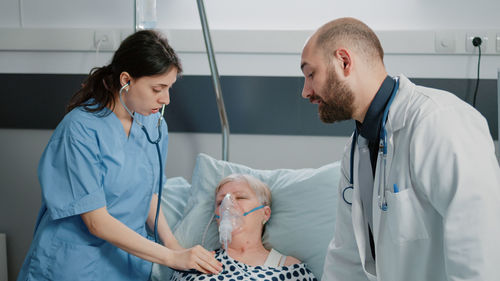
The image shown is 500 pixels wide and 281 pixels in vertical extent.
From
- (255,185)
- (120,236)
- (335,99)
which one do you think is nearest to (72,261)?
(120,236)

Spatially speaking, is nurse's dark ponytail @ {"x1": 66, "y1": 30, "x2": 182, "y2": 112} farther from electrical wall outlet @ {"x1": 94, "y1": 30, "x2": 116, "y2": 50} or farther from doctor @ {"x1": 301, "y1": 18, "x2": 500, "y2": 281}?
electrical wall outlet @ {"x1": 94, "y1": 30, "x2": 116, "y2": 50}

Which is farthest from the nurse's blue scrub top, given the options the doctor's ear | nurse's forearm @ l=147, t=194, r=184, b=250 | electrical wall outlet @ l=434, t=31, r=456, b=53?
electrical wall outlet @ l=434, t=31, r=456, b=53

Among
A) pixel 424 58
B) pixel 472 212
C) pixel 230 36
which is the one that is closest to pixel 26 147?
pixel 230 36

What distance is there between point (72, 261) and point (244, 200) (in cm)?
72

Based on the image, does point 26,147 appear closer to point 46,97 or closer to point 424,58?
point 46,97

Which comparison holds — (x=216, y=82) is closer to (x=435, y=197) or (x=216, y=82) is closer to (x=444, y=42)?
(x=444, y=42)

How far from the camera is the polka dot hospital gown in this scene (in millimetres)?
1715

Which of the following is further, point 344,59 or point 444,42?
point 444,42

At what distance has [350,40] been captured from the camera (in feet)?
4.48

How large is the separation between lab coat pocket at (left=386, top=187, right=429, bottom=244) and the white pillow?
2.22 ft

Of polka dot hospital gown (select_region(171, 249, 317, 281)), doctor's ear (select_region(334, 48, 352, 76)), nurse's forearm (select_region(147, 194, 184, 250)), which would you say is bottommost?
polka dot hospital gown (select_region(171, 249, 317, 281))

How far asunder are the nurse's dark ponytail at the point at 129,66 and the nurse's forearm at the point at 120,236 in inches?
14.9

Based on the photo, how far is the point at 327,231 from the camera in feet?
6.39

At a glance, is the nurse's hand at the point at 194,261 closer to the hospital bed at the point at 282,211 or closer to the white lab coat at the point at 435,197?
the hospital bed at the point at 282,211
